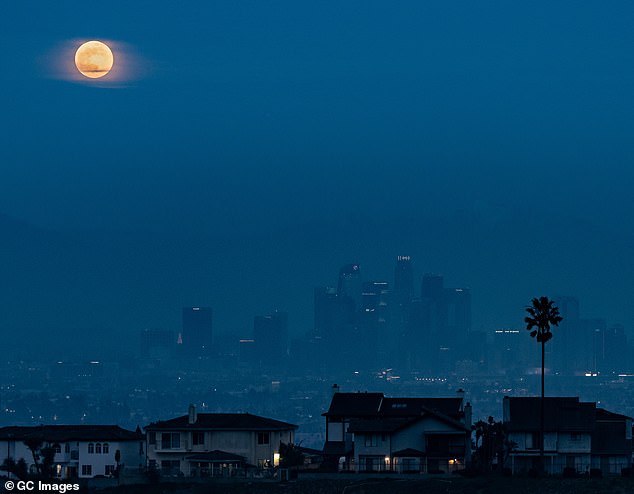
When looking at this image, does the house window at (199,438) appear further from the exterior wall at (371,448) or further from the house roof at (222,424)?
the exterior wall at (371,448)

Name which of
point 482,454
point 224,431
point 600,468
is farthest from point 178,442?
point 600,468

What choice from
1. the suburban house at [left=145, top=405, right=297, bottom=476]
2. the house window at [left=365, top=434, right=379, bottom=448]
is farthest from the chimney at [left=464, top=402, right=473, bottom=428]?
the suburban house at [left=145, top=405, right=297, bottom=476]

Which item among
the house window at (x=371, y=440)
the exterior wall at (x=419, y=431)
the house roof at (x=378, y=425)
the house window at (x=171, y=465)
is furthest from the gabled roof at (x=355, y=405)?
the house window at (x=171, y=465)

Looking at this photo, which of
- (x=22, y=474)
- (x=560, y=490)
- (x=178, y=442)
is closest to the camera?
(x=560, y=490)

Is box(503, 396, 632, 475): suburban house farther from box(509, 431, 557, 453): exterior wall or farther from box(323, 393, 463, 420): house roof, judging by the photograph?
box(323, 393, 463, 420): house roof

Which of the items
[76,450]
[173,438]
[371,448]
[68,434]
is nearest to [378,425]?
[371,448]

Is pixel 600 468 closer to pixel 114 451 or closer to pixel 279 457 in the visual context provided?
pixel 279 457

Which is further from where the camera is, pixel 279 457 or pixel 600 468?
pixel 279 457
